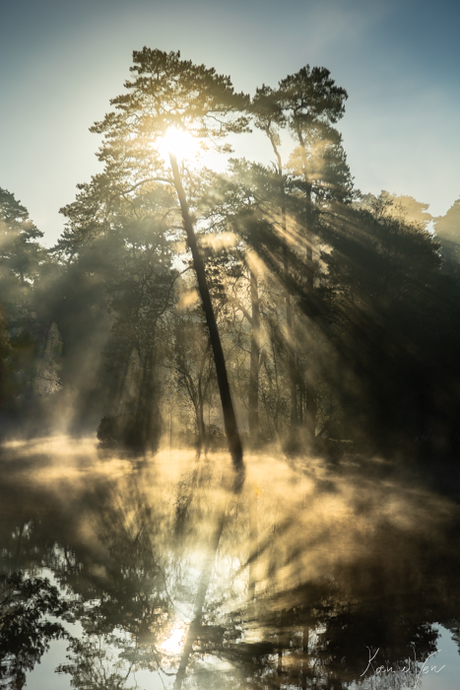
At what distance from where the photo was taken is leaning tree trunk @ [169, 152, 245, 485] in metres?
17.6

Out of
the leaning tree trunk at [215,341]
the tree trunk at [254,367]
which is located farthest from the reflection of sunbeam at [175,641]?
the tree trunk at [254,367]

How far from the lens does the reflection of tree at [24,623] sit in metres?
4.46

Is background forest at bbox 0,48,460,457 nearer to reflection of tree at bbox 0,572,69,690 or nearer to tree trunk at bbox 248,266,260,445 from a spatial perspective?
tree trunk at bbox 248,266,260,445

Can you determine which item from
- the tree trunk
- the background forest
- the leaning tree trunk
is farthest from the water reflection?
the tree trunk

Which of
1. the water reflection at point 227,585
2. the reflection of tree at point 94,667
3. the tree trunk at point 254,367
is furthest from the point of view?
the tree trunk at point 254,367

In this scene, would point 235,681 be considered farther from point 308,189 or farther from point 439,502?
point 308,189

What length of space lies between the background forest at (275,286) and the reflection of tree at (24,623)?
444 inches

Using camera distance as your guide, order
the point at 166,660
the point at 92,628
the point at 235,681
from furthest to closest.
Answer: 1. the point at 92,628
2. the point at 166,660
3. the point at 235,681

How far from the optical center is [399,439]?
19.9 metres

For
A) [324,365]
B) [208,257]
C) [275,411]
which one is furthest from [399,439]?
[208,257]

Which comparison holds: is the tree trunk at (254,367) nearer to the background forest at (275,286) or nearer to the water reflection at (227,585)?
the background forest at (275,286)

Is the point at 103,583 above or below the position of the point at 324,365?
below

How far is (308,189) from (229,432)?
42.1ft
